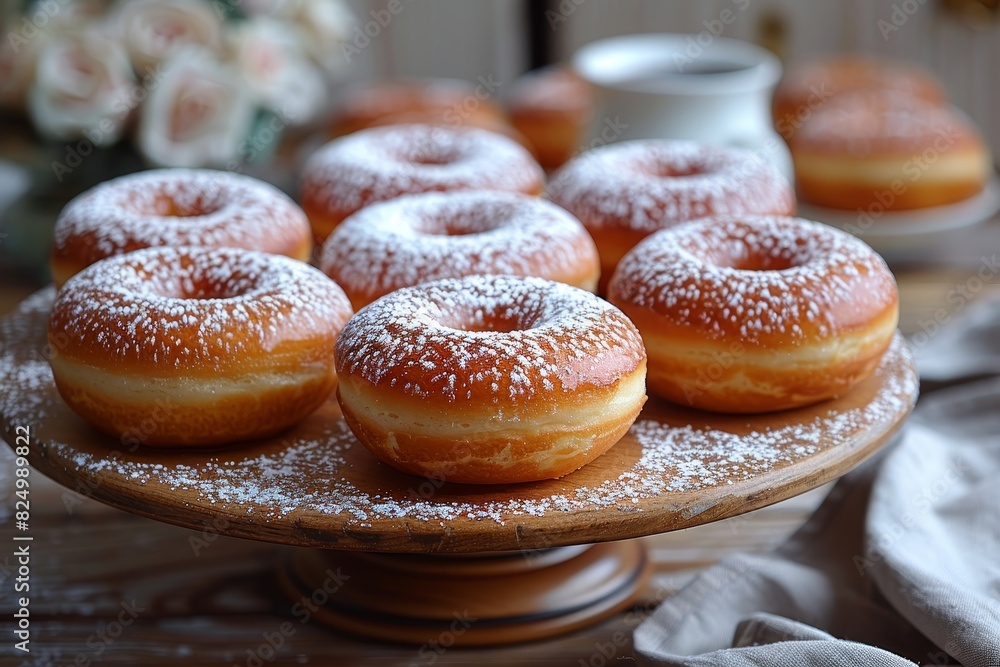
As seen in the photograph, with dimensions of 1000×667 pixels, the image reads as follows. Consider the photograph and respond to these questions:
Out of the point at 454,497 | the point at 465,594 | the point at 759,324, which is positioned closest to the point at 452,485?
the point at 454,497

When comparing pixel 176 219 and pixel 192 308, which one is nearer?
pixel 192 308

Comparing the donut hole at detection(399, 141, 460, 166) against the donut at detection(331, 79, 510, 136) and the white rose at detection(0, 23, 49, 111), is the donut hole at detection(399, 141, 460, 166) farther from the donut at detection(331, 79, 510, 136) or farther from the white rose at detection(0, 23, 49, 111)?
the white rose at detection(0, 23, 49, 111)

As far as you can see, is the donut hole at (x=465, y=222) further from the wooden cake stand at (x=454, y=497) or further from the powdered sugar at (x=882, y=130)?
the powdered sugar at (x=882, y=130)

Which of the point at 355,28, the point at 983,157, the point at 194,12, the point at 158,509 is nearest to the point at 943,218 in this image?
the point at 983,157

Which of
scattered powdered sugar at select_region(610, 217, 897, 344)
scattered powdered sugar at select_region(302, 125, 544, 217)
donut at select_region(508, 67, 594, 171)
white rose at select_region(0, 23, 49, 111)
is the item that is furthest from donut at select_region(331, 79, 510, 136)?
scattered powdered sugar at select_region(610, 217, 897, 344)

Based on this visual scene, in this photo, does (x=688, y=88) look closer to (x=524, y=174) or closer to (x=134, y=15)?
(x=524, y=174)

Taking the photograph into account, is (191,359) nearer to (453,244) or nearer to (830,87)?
(453,244)
